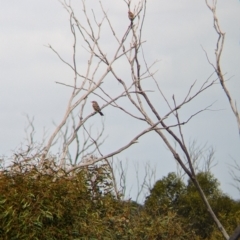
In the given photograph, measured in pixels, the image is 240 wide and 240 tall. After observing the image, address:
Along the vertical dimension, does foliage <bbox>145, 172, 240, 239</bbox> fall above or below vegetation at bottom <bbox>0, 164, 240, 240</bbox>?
above

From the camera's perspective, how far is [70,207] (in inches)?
292

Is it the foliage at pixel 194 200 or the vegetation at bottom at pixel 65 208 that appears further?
the foliage at pixel 194 200

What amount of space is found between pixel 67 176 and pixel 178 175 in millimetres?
11300

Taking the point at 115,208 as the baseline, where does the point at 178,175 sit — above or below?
above

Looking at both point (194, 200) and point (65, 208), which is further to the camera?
point (194, 200)

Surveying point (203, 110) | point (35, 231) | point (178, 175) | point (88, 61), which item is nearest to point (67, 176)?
point (35, 231)

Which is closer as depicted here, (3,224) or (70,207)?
(3,224)

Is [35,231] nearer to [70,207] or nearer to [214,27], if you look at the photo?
[70,207]

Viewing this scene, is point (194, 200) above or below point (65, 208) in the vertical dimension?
above

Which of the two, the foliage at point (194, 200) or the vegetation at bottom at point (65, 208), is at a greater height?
the foliage at point (194, 200)

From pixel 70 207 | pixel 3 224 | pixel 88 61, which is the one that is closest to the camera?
pixel 3 224

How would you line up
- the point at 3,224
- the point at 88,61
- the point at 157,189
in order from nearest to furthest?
the point at 3,224
the point at 88,61
the point at 157,189

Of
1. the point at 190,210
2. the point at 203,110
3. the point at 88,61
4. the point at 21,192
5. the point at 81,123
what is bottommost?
the point at 203,110

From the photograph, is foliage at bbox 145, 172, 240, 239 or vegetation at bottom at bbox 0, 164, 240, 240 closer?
vegetation at bottom at bbox 0, 164, 240, 240
